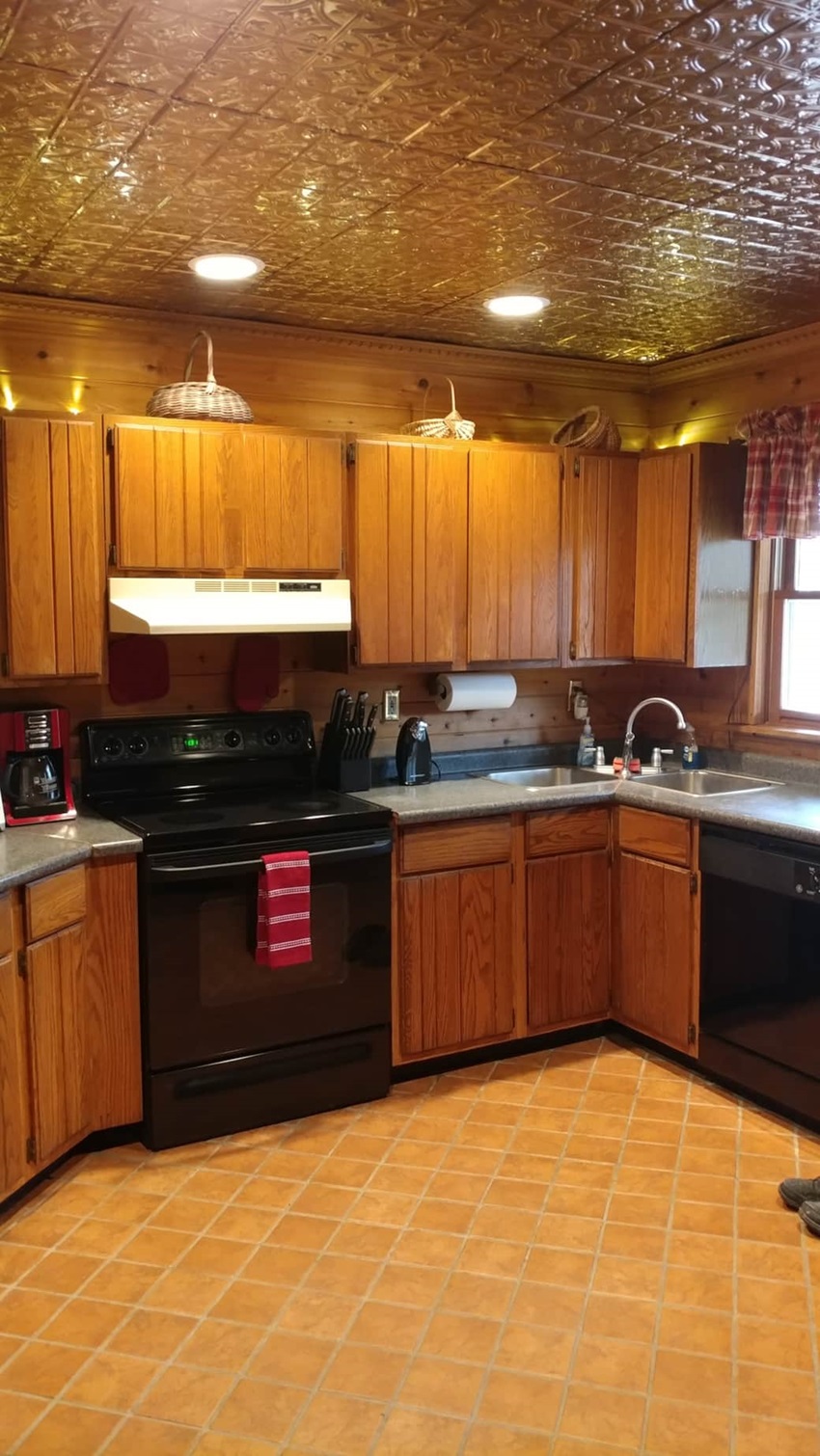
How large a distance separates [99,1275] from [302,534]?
2.11 m

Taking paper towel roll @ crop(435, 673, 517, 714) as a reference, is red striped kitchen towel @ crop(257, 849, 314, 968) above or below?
below

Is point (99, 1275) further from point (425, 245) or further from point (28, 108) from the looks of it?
point (425, 245)

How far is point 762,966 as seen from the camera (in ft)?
10.7

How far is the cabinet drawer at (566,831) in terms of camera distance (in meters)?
3.66

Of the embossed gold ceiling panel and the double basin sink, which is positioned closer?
the embossed gold ceiling panel

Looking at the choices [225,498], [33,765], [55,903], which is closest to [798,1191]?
[55,903]

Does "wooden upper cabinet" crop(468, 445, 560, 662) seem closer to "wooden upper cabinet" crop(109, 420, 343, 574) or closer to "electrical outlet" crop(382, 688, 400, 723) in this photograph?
"electrical outlet" crop(382, 688, 400, 723)

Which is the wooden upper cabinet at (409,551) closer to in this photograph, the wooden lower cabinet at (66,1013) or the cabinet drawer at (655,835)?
the cabinet drawer at (655,835)

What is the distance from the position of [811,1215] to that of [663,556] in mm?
2246

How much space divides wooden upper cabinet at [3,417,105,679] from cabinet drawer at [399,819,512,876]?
109 centimetres

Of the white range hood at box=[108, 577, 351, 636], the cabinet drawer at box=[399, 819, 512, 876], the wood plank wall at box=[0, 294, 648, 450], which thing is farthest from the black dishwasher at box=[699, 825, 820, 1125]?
the wood plank wall at box=[0, 294, 648, 450]

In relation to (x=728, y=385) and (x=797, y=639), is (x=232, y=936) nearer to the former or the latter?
(x=797, y=639)

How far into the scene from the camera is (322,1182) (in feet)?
9.61

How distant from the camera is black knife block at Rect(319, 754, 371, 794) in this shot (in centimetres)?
369
